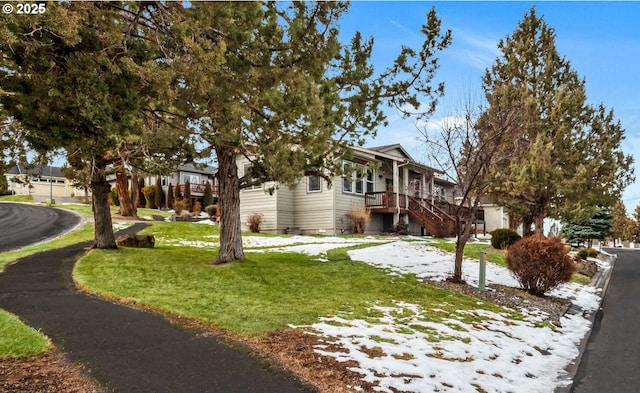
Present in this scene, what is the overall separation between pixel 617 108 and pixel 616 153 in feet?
7.10

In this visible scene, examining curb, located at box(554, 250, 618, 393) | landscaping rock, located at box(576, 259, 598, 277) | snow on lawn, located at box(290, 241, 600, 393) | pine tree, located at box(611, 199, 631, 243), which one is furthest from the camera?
pine tree, located at box(611, 199, 631, 243)

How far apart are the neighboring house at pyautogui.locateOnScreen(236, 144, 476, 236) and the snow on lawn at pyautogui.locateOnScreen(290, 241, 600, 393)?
16913 millimetres

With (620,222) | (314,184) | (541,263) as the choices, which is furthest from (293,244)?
(620,222)

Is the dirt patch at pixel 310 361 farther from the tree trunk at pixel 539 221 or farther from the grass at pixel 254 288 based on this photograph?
the tree trunk at pixel 539 221

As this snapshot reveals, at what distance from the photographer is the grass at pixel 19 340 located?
5.16 m

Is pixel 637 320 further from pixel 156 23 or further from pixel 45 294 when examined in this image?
pixel 45 294

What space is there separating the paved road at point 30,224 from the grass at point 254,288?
6889 millimetres

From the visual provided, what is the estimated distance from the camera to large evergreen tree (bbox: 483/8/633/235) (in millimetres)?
18328

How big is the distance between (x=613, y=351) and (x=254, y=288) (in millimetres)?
6718

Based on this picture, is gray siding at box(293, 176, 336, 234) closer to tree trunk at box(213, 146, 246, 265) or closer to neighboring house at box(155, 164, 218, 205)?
tree trunk at box(213, 146, 246, 265)

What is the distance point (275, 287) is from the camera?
390 inches

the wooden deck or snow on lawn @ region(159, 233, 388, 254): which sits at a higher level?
the wooden deck

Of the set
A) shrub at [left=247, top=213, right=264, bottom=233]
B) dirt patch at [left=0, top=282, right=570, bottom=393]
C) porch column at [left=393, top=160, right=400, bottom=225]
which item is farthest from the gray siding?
dirt patch at [left=0, top=282, right=570, bottom=393]
